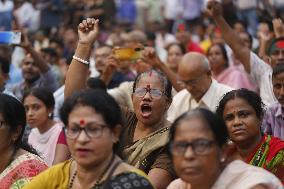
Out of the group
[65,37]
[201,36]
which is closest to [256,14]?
[201,36]

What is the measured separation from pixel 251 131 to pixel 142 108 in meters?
0.79

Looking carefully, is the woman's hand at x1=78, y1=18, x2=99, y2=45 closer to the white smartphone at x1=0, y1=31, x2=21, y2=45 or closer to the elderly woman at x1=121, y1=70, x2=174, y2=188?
the elderly woman at x1=121, y1=70, x2=174, y2=188

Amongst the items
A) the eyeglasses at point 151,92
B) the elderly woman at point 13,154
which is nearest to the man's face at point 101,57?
the eyeglasses at point 151,92

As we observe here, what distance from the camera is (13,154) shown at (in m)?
4.87

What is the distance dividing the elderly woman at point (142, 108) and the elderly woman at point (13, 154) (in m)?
0.57

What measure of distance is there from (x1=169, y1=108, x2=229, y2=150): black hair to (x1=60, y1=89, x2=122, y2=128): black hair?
293 mm

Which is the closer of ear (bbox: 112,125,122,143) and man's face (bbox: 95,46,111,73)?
ear (bbox: 112,125,122,143)

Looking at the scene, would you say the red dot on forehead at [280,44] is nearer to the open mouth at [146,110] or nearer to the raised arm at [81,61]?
the open mouth at [146,110]

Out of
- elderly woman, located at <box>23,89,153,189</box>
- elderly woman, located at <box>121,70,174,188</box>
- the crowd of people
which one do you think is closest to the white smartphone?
the crowd of people

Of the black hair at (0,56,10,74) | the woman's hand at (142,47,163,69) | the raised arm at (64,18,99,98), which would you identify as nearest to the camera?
the raised arm at (64,18,99,98)

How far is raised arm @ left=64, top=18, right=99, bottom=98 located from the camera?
5293 mm

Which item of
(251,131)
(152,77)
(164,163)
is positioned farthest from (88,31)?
(251,131)

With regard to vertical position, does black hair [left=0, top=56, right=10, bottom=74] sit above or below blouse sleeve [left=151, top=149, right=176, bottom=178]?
below

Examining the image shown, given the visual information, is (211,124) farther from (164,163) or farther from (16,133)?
(16,133)
